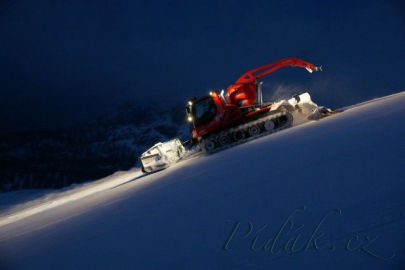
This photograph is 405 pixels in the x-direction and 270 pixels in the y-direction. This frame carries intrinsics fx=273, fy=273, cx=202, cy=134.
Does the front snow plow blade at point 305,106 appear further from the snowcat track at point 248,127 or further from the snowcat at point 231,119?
the snowcat track at point 248,127

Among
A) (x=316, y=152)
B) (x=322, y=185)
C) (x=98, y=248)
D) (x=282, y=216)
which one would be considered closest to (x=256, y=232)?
(x=282, y=216)

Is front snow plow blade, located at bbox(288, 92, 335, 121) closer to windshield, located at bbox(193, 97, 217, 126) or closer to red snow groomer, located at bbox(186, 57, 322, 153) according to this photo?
red snow groomer, located at bbox(186, 57, 322, 153)

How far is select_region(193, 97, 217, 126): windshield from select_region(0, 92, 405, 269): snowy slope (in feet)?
25.7

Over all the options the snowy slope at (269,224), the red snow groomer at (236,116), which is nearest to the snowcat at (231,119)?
the red snow groomer at (236,116)

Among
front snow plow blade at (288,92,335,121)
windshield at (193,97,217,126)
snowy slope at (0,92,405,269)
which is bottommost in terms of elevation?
snowy slope at (0,92,405,269)

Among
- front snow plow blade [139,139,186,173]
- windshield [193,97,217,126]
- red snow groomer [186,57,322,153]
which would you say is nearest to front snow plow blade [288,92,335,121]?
red snow groomer [186,57,322,153]

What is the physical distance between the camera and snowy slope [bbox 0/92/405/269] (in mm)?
2324

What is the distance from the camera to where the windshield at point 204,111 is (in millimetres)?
13344

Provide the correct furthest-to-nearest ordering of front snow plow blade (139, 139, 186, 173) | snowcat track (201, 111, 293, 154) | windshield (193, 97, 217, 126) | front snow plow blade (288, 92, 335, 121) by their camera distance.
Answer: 1. windshield (193, 97, 217, 126)
2. front snow plow blade (288, 92, 335, 121)
3. front snow plow blade (139, 139, 186, 173)
4. snowcat track (201, 111, 293, 154)

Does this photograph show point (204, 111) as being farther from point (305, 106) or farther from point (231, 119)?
point (305, 106)

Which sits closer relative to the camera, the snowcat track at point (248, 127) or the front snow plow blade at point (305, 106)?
the snowcat track at point (248, 127)

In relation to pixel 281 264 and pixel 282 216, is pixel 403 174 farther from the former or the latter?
pixel 281 264

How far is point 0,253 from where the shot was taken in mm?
5211

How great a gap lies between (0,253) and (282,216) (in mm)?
5390
